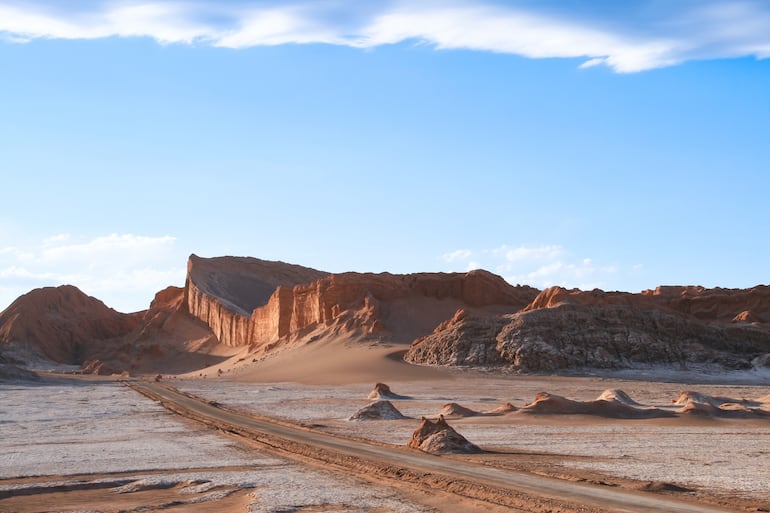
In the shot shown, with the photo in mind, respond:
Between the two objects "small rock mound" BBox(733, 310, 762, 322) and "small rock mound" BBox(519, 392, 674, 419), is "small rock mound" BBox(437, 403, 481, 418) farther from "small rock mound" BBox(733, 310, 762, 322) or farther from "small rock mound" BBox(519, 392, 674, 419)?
"small rock mound" BBox(733, 310, 762, 322)

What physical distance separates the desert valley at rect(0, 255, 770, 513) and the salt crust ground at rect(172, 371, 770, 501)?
0.11 m

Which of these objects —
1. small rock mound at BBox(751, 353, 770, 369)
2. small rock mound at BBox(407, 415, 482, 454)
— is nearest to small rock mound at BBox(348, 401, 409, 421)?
small rock mound at BBox(407, 415, 482, 454)

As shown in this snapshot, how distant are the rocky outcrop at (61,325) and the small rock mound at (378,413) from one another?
6853 centimetres

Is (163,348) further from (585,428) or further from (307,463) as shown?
(307,463)

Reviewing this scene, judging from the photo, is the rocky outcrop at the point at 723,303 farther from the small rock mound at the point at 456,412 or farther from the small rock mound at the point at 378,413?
the small rock mound at the point at 378,413

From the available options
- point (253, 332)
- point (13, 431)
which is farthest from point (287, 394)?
point (253, 332)

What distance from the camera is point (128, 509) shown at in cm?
1216

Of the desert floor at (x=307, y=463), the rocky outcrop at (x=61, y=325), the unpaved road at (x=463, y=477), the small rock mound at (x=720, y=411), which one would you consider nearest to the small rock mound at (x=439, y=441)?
the unpaved road at (x=463, y=477)

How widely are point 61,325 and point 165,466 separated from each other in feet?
281

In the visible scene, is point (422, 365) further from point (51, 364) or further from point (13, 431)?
point (51, 364)

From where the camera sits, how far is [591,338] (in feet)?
180

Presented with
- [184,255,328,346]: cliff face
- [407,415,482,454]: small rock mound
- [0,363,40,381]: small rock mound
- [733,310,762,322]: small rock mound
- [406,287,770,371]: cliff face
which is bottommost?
[407,415,482,454]: small rock mound

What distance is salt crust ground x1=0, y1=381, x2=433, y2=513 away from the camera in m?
12.5

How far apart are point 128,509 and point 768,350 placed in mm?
51685
